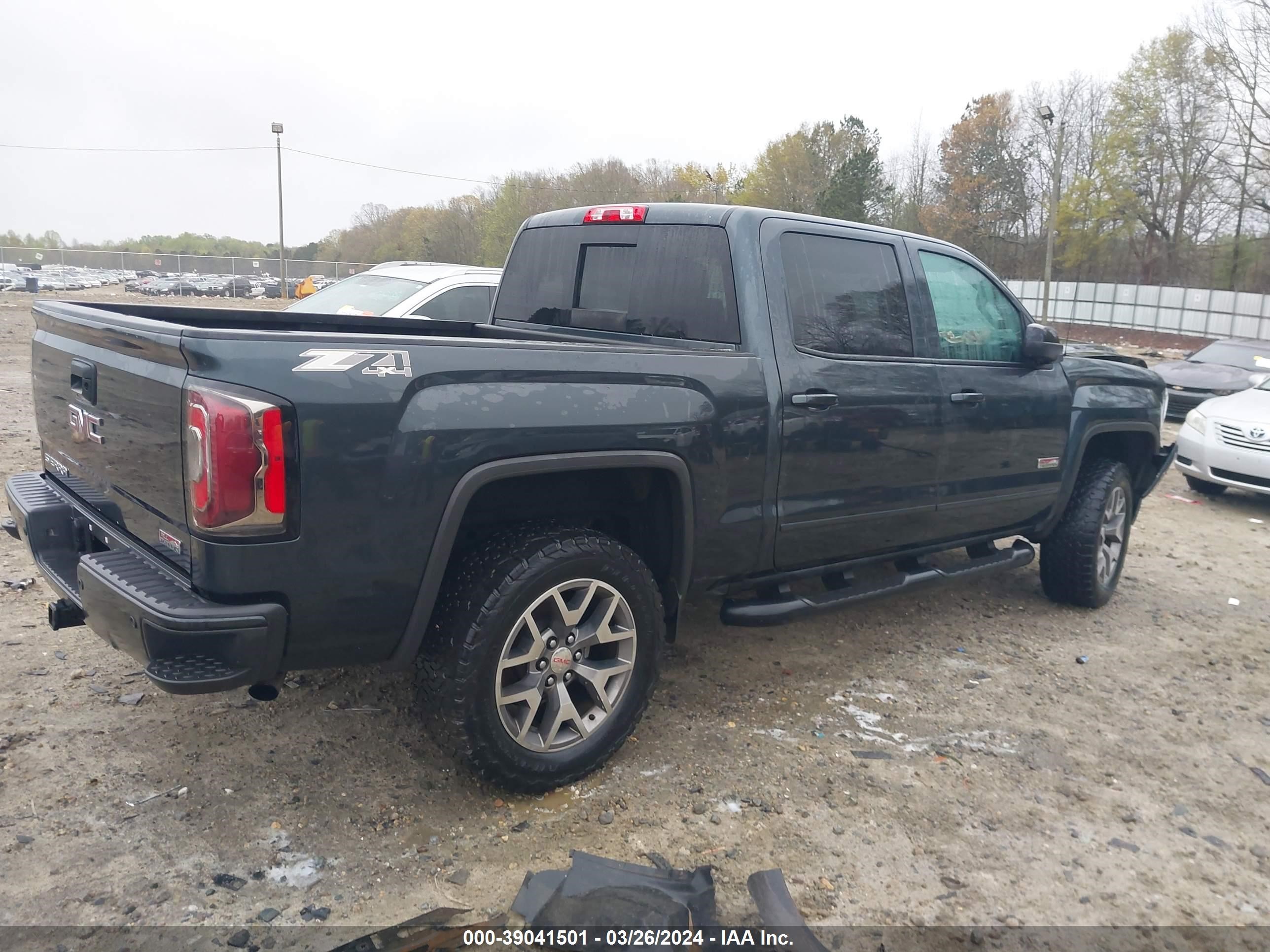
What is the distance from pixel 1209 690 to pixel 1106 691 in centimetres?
55

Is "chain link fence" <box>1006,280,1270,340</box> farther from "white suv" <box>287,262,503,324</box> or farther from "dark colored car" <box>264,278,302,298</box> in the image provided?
"dark colored car" <box>264,278,302,298</box>

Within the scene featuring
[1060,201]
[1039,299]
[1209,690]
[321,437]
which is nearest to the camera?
[321,437]

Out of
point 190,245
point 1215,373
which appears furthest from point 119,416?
point 190,245

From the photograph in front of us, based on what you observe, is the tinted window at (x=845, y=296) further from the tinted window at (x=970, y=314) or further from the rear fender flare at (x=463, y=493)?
the rear fender flare at (x=463, y=493)

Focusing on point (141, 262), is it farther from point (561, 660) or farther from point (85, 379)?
point (561, 660)

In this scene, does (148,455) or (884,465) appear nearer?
(148,455)

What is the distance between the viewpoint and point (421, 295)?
7.86 metres

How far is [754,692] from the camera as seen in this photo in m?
4.19

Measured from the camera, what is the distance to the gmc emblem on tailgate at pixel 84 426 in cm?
302

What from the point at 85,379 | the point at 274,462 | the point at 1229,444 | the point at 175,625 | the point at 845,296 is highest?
the point at 845,296

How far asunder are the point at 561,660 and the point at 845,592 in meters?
1.56

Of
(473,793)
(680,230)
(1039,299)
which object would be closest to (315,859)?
(473,793)

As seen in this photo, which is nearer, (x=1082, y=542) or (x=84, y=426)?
(x=84, y=426)

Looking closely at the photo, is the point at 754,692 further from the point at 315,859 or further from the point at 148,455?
the point at 148,455
